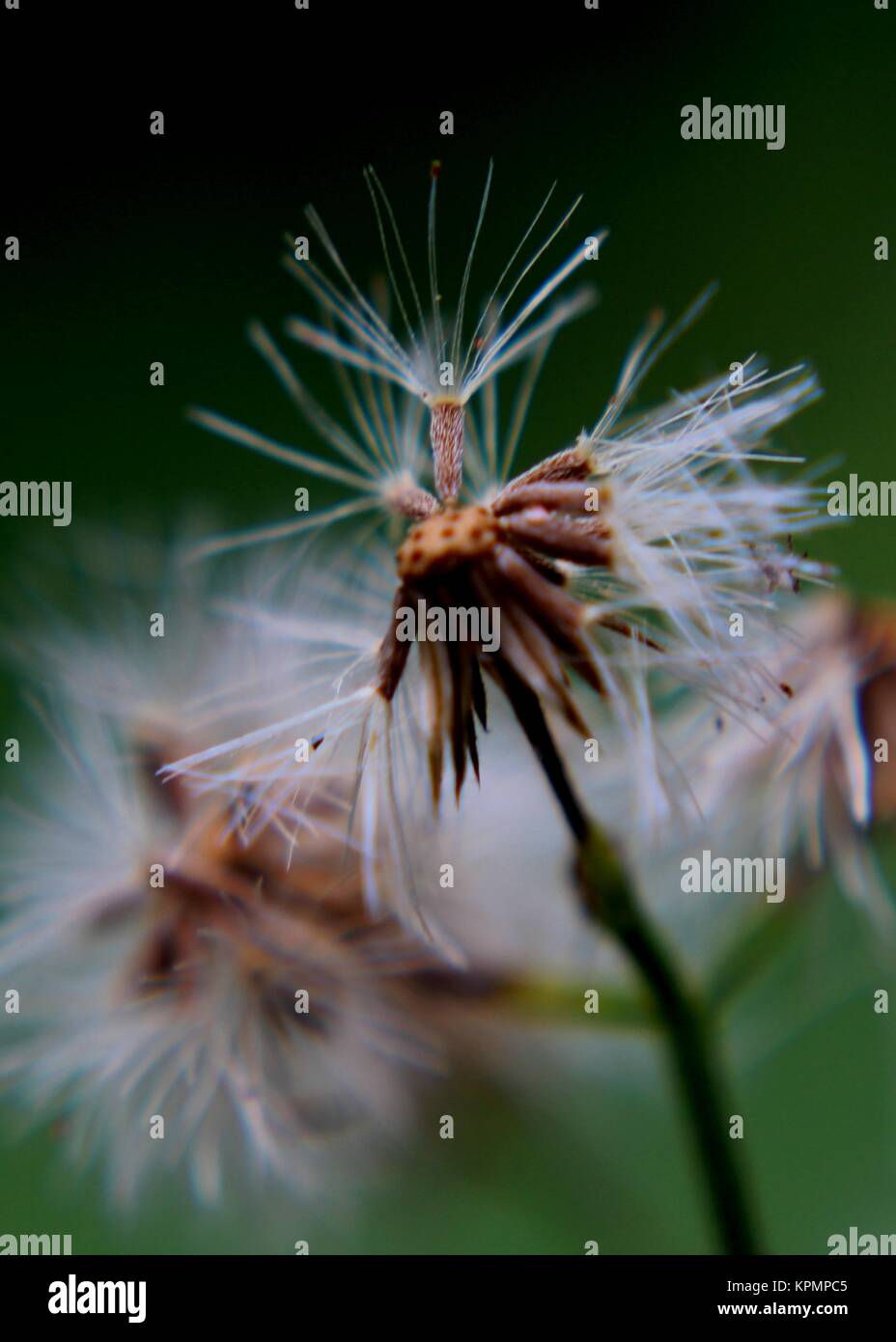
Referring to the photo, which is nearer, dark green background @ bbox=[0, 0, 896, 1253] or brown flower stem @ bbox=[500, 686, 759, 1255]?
brown flower stem @ bbox=[500, 686, 759, 1255]

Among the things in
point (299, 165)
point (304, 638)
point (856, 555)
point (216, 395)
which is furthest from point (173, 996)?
point (299, 165)

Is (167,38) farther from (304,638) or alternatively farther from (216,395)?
(304,638)

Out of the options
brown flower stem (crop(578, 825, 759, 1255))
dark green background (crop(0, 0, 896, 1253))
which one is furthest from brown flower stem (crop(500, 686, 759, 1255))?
dark green background (crop(0, 0, 896, 1253))

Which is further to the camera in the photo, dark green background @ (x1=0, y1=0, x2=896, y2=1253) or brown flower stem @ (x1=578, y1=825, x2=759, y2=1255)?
dark green background @ (x1=0, y1=0, x2=896, y2=1253)

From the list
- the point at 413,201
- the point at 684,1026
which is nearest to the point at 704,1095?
the point at 684,1026

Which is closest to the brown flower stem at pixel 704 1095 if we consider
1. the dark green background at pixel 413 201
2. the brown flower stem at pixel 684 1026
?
the brown flower stem at pixel 684 1026

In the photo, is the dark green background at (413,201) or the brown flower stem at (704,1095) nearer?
the brown flower stem at (704,1095)

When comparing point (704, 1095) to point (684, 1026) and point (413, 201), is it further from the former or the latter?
point (413, 201)

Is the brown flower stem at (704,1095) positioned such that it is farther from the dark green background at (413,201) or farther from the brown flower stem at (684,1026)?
the dark green background at (413,201)

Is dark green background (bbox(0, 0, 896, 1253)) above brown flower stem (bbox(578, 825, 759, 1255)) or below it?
above

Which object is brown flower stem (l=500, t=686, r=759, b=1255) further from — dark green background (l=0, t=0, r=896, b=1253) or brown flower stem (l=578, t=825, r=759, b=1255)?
dark green background (l=0, t=0, r=896, b=1253)
